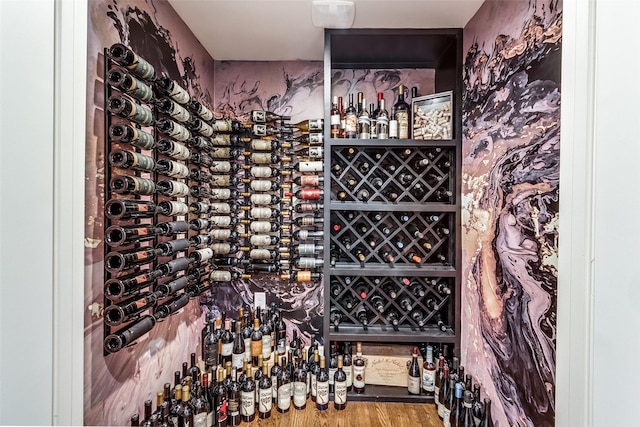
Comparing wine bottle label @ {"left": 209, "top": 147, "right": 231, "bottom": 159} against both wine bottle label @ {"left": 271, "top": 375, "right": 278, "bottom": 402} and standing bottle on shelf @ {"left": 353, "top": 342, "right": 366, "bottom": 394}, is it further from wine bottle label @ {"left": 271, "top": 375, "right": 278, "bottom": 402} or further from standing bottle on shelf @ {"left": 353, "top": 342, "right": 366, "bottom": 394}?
standing bottle on shelf @ {"left": 353, "top": 342, "right": 366, "bottom": 394}

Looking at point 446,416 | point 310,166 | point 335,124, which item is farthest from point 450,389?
point 335,124

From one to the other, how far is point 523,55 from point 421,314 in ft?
4.18

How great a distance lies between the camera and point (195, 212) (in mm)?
1519

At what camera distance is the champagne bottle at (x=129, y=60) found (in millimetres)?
958

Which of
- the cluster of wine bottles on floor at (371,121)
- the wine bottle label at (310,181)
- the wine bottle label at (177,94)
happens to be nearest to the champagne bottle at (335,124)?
the cluster of wine bottles on floor at (371,121)

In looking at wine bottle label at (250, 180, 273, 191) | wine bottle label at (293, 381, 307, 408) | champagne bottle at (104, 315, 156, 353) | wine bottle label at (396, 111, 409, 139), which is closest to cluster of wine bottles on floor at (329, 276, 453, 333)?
wine bottle label at (293, 381, 307, 408)

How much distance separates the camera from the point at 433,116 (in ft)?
5.15

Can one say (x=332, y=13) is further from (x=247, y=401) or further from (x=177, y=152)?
(x=247, y=401)

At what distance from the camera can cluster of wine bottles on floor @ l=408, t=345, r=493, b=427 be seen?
1261mm

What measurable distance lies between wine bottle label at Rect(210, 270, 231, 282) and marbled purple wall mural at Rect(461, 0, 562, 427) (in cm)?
134

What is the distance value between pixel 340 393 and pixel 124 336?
1.04 meters
